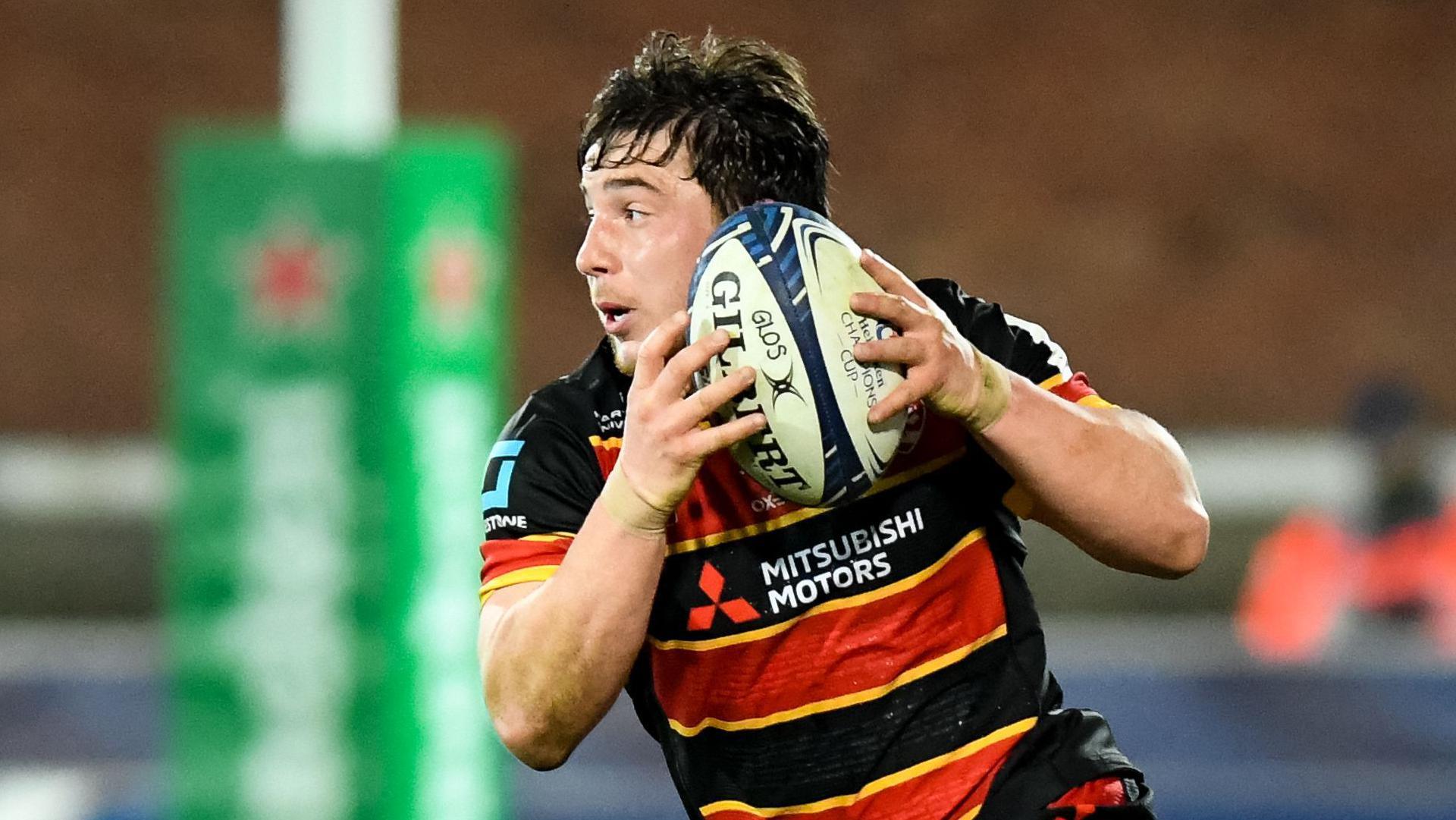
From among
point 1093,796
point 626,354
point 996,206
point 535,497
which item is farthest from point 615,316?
point 996,206

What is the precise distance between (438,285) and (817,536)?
2.14m

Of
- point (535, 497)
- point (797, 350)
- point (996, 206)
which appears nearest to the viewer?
point (797, 350)

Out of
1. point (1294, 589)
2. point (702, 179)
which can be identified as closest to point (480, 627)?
point (702, 179)

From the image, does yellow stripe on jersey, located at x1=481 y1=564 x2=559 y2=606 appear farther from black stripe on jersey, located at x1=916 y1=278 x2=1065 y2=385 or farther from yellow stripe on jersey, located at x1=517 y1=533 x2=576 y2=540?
black stripe on jersey, located at x1=916 y1=278 x2=1065 y2=385

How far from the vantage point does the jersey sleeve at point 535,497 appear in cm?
205

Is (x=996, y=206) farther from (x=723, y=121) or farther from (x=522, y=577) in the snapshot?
(x=522, y=577)

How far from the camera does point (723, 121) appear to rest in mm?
2062

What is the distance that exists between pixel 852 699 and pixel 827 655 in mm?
55

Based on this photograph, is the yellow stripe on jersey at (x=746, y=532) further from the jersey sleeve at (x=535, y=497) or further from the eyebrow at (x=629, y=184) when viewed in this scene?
the eyebrow at (x=629, y=184)

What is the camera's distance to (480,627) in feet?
6.63

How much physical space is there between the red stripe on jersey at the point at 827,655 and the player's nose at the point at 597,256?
44 centimetres

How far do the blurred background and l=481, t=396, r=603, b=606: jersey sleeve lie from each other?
25.4 ft

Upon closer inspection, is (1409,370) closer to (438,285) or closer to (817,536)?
(438,285)

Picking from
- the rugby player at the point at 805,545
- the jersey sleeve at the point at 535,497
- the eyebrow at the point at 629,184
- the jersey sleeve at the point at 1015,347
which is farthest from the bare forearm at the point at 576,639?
the jersey sleeve at the point at 1015,347
